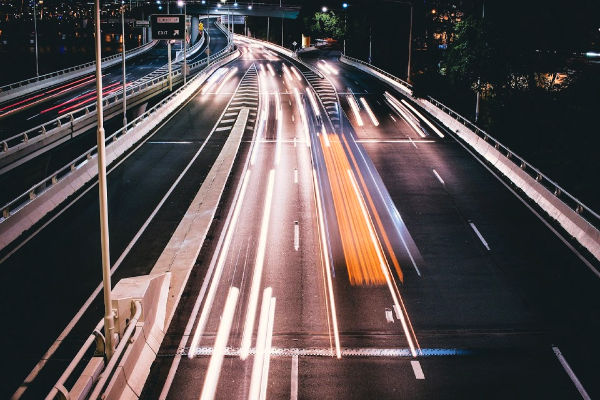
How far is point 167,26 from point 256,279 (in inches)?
1479

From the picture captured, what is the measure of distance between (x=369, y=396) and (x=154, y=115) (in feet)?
109

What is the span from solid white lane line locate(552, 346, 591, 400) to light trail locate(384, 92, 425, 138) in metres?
25.6

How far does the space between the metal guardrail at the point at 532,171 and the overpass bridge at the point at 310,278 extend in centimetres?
54

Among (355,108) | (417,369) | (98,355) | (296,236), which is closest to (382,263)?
(296,236)

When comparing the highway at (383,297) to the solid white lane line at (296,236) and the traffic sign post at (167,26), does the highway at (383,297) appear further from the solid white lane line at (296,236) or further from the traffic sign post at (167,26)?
the traffic sign post at (167,26)

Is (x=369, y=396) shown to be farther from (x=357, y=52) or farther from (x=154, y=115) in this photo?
(x=357, y=52)

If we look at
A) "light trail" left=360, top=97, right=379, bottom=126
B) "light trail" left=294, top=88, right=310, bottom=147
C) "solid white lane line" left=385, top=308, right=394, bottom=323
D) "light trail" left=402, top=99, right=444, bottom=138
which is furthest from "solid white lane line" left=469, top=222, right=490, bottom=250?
"light trail" left=360, top=97, right=379, bottom=126

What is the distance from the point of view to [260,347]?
43.6 feet

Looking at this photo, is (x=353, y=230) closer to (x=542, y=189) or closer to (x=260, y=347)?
(x=260, y=347)

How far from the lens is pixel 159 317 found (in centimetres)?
1410

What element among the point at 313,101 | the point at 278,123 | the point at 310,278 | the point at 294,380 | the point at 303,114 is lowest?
the point at 294,380

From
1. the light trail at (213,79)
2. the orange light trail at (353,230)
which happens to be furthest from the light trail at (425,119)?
the light trail at (213,79)

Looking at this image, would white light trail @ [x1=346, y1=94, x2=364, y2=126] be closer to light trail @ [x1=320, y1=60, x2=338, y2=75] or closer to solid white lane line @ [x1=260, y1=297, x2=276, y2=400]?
light trail @ [x1=320, y1=60, x2=338, y2=75]

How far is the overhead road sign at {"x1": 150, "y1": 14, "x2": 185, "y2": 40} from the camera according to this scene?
155ft
